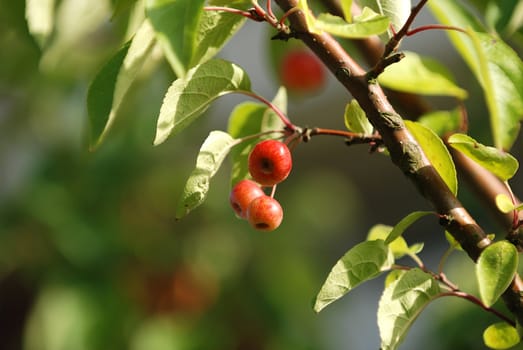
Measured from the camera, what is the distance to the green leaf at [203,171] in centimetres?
72

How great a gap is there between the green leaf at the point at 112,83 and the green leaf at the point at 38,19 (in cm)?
23

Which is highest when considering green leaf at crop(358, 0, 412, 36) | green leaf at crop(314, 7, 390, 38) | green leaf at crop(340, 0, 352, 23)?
green leaf at crop(314, 7, 390, 38)

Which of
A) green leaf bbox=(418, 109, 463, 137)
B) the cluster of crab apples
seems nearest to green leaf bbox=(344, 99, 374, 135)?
the cluster of crab apples

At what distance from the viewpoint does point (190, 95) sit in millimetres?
746

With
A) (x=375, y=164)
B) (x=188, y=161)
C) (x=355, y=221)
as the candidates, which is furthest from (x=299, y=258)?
(x=375, y=164)

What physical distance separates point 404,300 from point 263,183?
181 millimetres

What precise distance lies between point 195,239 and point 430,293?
1809mm

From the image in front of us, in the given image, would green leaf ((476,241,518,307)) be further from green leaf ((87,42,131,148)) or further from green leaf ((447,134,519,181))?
green leaf ((87,42,131,148))

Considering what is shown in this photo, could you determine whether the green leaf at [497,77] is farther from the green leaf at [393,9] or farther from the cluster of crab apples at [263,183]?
the cluster of crab apples at [263,183]

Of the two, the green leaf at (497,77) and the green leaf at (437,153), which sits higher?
the green leaf at (497,77)

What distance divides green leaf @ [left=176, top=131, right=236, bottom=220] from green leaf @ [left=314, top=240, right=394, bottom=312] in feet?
0.42

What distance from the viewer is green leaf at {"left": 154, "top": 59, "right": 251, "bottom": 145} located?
0.73 metres

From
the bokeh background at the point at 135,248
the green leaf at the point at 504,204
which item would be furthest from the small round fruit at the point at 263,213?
the bokeh background at the point at 135,248

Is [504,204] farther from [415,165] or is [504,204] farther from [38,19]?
[38,19]
